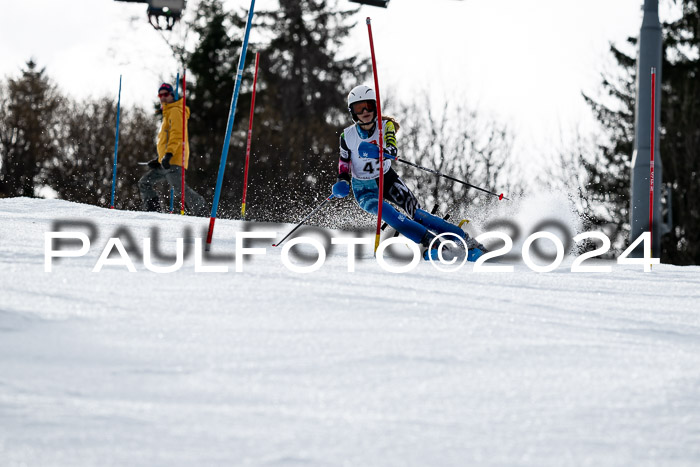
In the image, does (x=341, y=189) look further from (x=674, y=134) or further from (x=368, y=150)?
(x=674, y=134)

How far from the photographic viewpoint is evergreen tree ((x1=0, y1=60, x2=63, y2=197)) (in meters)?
30.1

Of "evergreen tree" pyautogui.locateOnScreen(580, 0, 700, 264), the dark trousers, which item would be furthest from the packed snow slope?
"evergreen tree" pyautogui.locateOnScreen(580, 0, 700, 264)

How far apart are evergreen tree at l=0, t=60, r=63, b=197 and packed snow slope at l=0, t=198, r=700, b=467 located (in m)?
Answer: 27.0

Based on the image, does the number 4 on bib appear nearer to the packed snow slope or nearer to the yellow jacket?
the packed snow slope

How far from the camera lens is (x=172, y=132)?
11188 millimetres

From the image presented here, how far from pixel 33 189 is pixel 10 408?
2874cm

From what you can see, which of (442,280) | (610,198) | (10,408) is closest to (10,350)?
(10,408)

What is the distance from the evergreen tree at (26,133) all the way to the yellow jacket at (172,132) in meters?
19.4

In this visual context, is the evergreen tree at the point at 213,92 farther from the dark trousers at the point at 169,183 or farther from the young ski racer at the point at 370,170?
the young ski racer at the point at 370,170

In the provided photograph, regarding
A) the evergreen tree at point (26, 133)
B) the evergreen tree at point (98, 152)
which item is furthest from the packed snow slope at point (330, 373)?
the evergreen tree at point (26, 133)

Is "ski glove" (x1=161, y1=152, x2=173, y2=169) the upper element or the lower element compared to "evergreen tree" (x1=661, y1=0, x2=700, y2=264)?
lower

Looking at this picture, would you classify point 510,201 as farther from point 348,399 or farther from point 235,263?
point 348,399

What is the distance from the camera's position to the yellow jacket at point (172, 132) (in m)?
11.2

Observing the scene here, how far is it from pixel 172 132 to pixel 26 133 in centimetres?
2112
